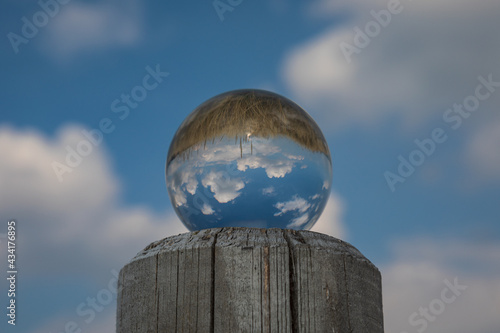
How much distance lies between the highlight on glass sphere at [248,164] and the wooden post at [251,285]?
0.18 meters

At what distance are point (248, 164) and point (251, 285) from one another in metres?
0.51

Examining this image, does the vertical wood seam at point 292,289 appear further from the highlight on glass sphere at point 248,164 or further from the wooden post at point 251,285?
the highlight on glass sphere at point 248,164

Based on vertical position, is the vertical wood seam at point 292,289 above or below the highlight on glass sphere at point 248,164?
below

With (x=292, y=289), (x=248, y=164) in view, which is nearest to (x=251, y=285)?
(x=292, y=289)

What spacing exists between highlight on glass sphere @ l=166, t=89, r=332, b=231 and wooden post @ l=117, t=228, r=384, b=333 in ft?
0.60

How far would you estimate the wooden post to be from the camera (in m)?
1.97

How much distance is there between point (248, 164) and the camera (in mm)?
2213

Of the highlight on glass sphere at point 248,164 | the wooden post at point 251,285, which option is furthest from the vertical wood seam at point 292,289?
the highlight on glass sphere at point 248,164

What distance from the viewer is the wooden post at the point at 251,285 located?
1.97 m

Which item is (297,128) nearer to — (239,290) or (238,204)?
(238,204)

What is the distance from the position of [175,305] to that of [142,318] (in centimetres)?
17

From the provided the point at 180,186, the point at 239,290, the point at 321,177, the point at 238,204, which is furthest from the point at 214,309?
the point at 321,177

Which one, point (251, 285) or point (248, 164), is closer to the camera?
point (251, 285)

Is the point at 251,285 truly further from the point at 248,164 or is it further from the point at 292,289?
the point at 248,164
